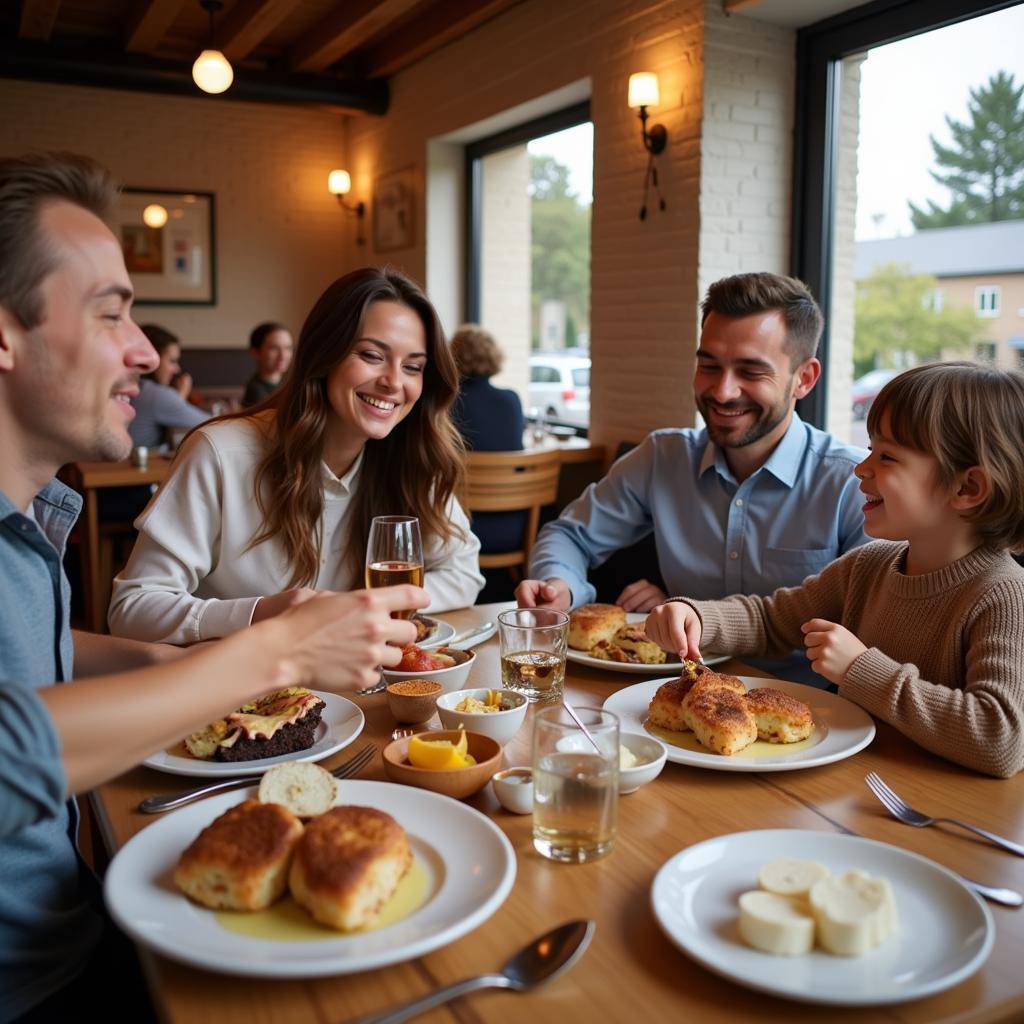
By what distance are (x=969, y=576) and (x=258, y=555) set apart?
1.36 meters

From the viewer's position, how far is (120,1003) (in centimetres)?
118

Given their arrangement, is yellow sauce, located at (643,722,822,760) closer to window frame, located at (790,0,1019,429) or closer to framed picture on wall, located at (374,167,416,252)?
window frame, located at (790,0,1019,429)

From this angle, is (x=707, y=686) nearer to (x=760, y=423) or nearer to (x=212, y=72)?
(x=760, y=423)

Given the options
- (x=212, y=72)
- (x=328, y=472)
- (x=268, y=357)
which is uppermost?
(x=212, y=72)

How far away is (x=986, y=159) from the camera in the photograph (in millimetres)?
3488

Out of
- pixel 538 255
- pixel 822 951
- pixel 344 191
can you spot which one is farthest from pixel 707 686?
pixel 344 191

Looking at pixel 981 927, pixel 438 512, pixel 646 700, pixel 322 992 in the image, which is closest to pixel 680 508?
pixel 438 512

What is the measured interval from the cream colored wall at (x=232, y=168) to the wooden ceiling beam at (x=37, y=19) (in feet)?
2.93

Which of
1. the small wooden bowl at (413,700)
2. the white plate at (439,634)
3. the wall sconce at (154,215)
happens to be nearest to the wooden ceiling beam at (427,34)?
the wall sconce at (154,215)

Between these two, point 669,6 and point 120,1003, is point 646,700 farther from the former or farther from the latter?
point 669,6

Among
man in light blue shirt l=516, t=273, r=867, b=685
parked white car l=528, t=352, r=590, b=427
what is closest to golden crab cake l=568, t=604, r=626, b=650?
man in light blue shirt l=516, t=273, r=867, b=685

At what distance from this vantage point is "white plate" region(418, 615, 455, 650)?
5.77ft

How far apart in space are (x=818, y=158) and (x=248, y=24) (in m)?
3.72

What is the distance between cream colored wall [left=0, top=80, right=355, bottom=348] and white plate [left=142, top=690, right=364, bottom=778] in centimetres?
699
